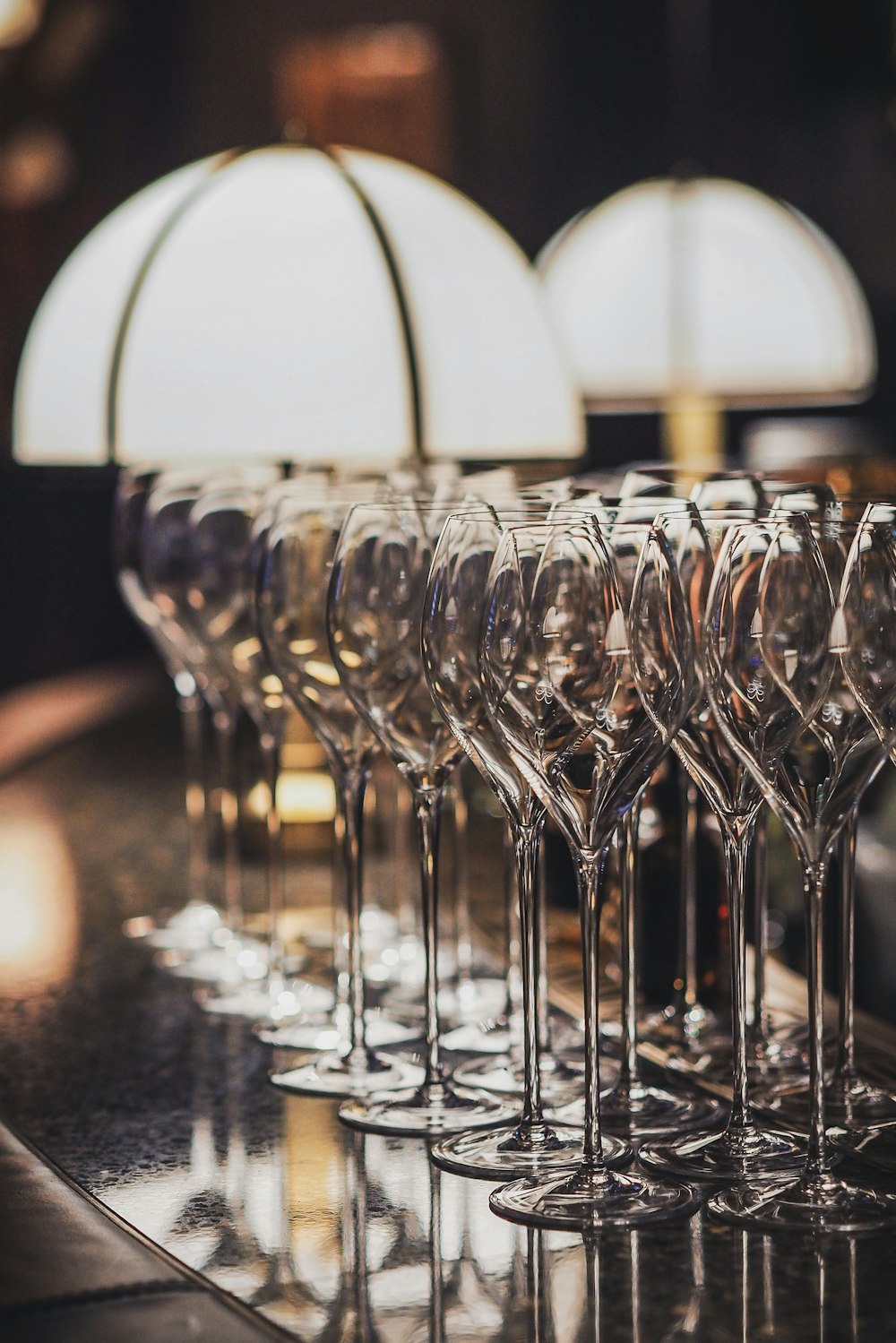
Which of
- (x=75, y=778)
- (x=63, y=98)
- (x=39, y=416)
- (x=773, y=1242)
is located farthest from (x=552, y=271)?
(x=773, y=1242)

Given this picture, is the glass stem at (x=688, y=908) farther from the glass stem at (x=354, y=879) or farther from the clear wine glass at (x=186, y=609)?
the clear wine glass at (x=186, y=609)

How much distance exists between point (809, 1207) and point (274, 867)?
1.93 feet

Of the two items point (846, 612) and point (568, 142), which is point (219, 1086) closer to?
point (846, 612)

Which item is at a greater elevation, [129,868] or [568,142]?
[568,142]

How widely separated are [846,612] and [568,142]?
6.03 m

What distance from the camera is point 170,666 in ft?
5.15

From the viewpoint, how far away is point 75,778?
2.02m

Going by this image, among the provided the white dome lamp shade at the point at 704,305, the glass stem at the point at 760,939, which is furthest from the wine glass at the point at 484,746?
the white dome lamp shade at the point at 704,305

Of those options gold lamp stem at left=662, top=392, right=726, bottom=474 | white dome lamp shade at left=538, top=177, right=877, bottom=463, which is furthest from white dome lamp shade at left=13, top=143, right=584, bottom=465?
gold lamp stem at left=662, top=392, right=726, bottom=474

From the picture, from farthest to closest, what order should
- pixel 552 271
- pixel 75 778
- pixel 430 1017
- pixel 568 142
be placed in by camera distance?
pixel 568 142 < pixel 552 271 < pixel 75 778 < pixel 430 1017

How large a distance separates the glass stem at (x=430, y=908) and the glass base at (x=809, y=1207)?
0.72 feet

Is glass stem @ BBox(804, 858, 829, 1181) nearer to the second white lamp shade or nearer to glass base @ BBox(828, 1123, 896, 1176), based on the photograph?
glass base @ BBox(828, 1123, 896, 1176)

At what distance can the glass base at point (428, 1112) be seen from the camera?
3.22 ft

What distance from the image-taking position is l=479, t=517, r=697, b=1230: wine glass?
0.81m
